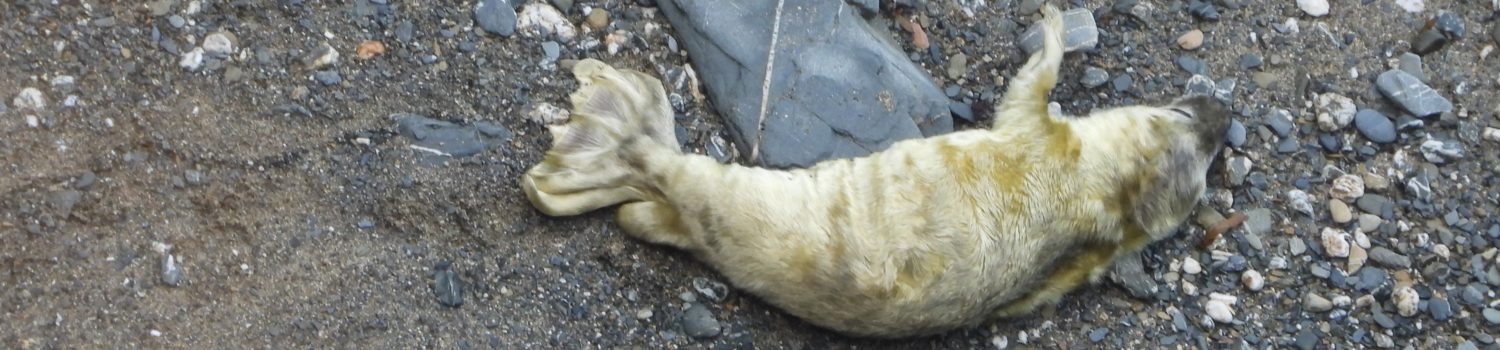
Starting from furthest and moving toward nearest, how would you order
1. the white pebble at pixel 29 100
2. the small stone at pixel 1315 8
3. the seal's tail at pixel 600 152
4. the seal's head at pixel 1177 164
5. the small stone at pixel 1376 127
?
1. the small stone at pixel 1315 8
2. the small stone at pixel 1376 127
3. the seal's head at pixel 1177 164
4. the seal's tail at pixel 600 152
5. the white pebble at pixel 29 100

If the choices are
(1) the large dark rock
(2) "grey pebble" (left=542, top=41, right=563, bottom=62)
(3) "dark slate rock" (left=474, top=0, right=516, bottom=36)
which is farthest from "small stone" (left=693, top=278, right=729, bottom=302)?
(3) "dark slate rock" (left=474, top=0, right=516, bottom=36)

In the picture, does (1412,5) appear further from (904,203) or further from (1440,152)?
(904,203)

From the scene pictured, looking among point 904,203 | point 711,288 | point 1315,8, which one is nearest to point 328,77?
point 711,288

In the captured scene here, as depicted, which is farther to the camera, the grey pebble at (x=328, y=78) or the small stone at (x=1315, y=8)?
the small stone at (x=1315, y=8)

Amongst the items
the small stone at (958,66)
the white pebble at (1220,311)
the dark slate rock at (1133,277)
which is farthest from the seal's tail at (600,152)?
the white pebble at (1220,311)

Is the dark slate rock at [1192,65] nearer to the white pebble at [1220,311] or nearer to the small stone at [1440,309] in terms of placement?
the white pebble at [1220,311]

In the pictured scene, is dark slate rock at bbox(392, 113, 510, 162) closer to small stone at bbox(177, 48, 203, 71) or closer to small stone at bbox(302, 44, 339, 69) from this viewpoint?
small stone at bbox(302, 44, 339, 69)
